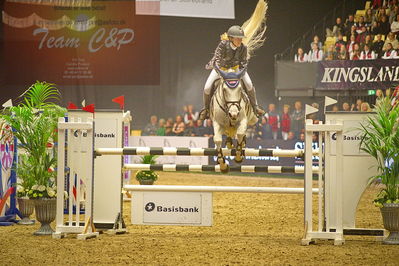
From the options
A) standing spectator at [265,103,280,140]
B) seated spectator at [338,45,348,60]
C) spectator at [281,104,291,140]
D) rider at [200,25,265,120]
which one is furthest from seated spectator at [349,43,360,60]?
rider at [200,25,265,120]

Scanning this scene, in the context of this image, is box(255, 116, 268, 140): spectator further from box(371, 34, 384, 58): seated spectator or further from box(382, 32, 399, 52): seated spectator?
box(382, 32, 399, 52): seated spectator

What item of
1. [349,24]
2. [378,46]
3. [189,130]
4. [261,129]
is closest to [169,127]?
[189,130]

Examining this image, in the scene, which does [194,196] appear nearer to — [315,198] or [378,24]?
[315,198]

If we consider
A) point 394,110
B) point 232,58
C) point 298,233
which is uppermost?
point 232,58

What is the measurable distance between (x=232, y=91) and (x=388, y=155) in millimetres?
1626

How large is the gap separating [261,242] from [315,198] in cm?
486

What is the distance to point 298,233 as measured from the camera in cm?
670

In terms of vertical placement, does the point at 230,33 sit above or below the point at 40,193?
above

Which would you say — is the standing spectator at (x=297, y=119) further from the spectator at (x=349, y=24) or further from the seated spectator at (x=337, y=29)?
the spectator at (x=349, y=24)

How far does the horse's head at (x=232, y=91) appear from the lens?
6.12 m

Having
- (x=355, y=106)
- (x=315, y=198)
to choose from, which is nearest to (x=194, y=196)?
(x=315, y=198)

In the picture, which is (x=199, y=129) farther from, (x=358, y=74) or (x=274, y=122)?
(x=358, y=74)

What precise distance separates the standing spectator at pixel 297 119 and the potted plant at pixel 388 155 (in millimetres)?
9097

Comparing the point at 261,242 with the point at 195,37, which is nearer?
the point at 261,242
